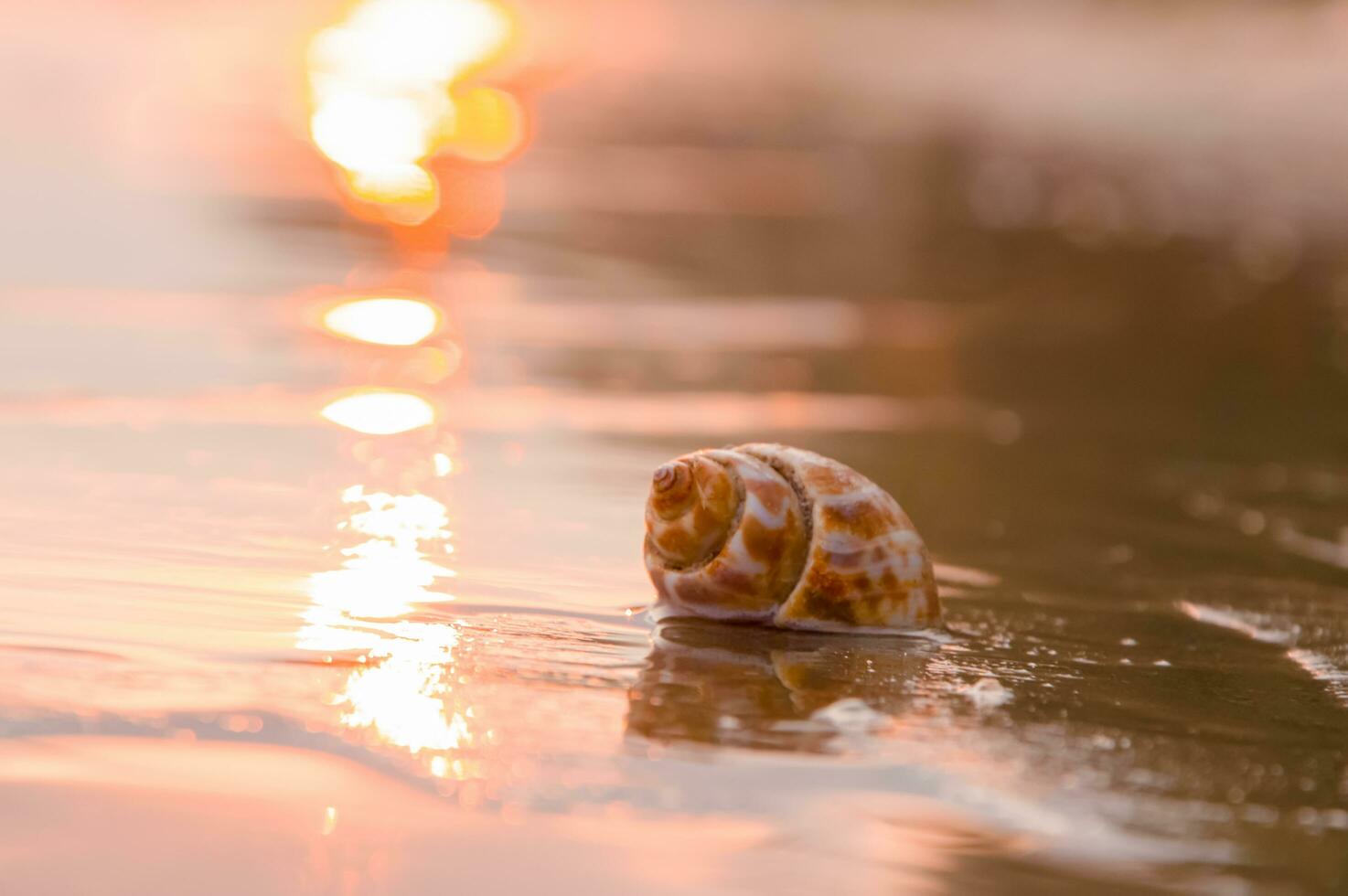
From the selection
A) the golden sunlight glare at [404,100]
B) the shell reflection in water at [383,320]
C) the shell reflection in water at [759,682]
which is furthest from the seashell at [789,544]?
the golden sunlight glare at [404,100]

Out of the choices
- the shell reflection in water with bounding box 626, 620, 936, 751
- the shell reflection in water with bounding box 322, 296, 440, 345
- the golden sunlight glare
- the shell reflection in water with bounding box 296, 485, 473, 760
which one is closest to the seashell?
the shell reflection in water with bounding box 626, 620, 936, 751

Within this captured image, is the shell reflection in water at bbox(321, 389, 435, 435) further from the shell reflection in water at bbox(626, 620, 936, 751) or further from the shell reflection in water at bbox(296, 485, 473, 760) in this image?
the shell reflection in water at bbox(626, 620, 936, 751)

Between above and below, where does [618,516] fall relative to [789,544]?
above

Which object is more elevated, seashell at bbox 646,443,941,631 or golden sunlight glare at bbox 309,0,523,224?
golden sunlight glare at bbox 309,0,523,224

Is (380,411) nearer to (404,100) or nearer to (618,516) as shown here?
(618,516)

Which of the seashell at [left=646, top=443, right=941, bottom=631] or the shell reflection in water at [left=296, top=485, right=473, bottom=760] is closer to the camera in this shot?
the shell reflection in water at [left=296, top=485, right=473, bottom=760]

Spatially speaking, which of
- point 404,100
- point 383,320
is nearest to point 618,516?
point 383,320
